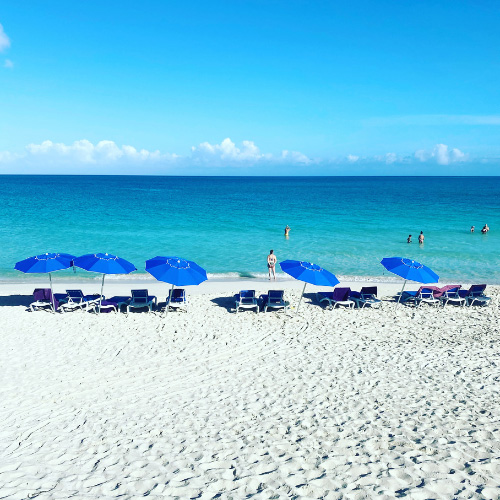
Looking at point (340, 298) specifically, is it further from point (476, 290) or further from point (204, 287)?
point (204, 287)

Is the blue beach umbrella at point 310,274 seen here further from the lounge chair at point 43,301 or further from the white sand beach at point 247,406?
the lounge chair at point 43,301

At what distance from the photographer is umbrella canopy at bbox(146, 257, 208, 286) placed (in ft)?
39.1

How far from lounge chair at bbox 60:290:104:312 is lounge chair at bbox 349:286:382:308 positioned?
9.51m

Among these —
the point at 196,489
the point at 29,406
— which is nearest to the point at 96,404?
the point at 29,406

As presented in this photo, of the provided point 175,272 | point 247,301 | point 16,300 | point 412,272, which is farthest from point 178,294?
point 412,272

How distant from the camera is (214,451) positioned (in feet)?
19.8

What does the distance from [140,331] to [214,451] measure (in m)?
6.39

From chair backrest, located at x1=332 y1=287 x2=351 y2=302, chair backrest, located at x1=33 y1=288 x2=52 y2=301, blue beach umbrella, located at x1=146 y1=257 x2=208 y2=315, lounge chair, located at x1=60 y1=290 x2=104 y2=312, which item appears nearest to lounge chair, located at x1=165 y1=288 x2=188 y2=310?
blue beach umbrella, located at x1=146 y1=257 x2=208 y2=315

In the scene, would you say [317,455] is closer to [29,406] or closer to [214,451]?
[214,451]

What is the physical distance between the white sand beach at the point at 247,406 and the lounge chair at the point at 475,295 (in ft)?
8.23

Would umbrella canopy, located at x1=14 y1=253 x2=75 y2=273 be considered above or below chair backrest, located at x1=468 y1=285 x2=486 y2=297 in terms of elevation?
above

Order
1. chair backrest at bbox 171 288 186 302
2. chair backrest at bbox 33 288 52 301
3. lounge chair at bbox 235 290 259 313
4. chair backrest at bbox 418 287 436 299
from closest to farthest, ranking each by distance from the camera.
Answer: chair backrest at bbox 33 288 52 301
lounge chair at bbox 235 290 259 313
chair backrest at bbox 171 288 186 302
chair backrest at bbox 418 287 436 299

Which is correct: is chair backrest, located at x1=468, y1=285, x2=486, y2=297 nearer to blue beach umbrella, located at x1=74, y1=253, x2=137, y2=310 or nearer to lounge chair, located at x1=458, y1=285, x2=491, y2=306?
lounge chair, located at x1=458, y1=285, x2=491, y2=306

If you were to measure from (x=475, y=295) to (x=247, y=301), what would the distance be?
9136 millimetres
